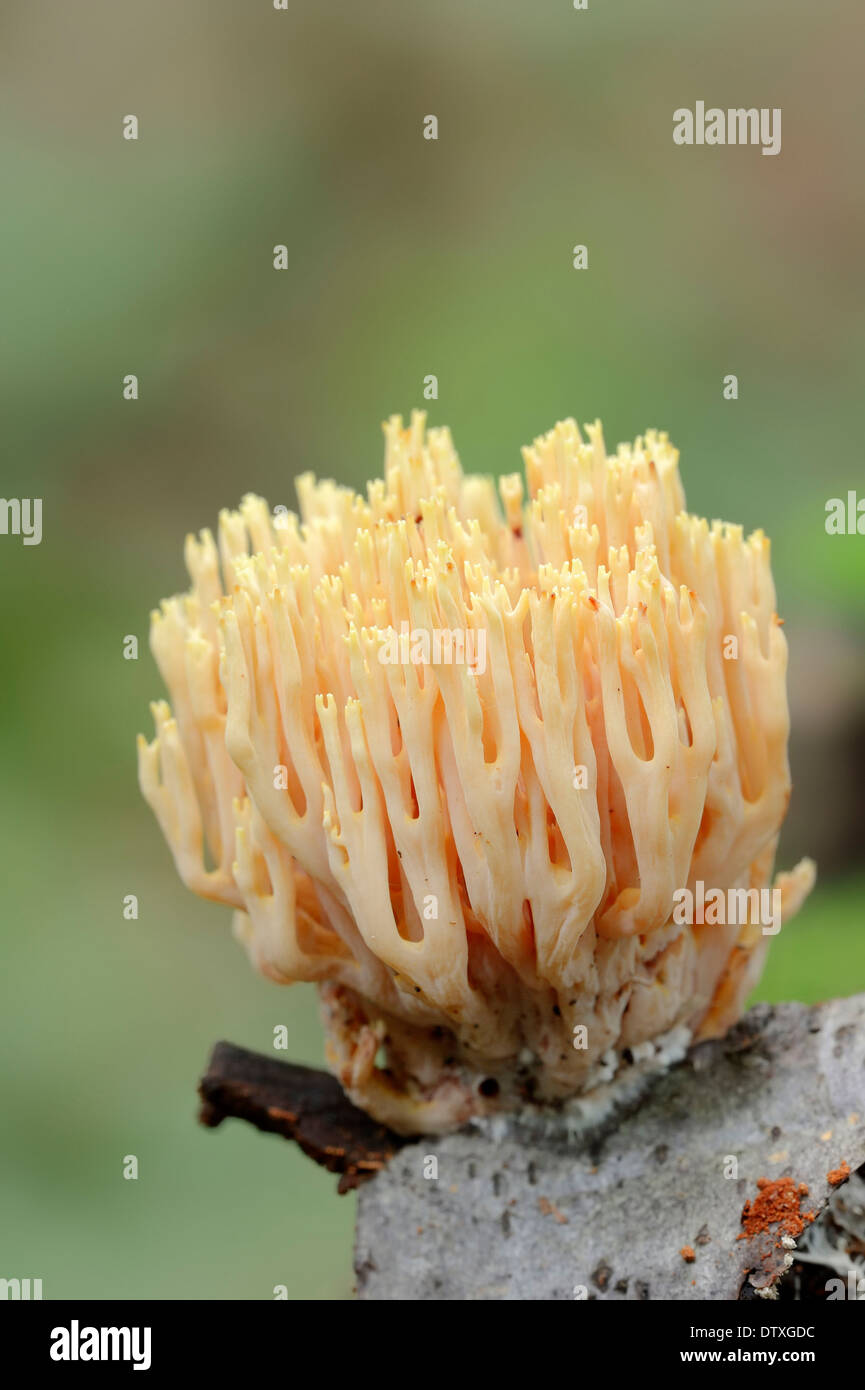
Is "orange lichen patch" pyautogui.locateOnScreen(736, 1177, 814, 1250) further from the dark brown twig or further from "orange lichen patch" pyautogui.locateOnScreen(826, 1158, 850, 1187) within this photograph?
the dark brown twig

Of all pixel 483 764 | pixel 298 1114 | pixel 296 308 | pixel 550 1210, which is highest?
pixel 296 308

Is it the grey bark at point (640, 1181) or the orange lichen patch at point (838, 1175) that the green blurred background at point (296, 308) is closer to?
the grey bark at point (640, 1181)

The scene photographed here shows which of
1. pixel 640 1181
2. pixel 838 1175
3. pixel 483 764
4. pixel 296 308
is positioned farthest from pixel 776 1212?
pixel 296 308

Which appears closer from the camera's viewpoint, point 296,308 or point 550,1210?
point 550,1210

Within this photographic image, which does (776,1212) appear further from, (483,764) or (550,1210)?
(483,764)

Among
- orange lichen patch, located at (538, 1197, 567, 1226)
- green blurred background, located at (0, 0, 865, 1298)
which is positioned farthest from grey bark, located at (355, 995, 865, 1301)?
green blurred background, located at (0, 0, 865, 1298)

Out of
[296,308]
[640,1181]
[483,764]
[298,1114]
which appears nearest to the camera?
[483,764]

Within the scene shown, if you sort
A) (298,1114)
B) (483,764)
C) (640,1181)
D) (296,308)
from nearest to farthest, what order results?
(483,764) → (640,1181) → (298,1114) → (296,308)

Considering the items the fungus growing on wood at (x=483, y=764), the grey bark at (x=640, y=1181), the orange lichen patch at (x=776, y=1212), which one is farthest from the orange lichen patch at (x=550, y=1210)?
the orange lichen patch at (x=776, y=1212)
